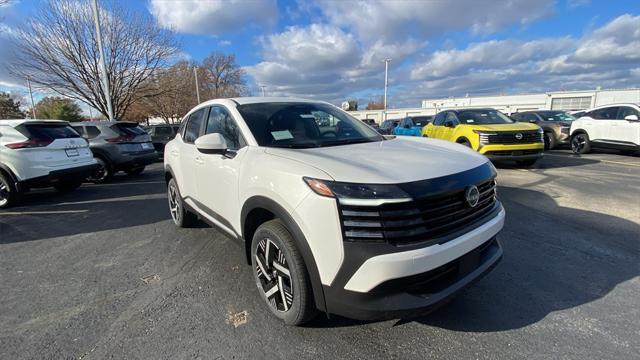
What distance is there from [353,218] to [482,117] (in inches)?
344

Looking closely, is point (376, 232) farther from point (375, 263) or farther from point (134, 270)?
point (134, 270)

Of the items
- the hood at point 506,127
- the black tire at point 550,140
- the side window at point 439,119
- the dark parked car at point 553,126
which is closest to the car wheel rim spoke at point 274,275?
the hood at point 506,127

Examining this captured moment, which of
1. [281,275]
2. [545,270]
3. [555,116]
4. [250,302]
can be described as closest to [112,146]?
[250,302]

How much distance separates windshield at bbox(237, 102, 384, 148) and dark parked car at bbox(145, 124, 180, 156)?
12.4 metres

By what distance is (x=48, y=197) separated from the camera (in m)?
7.30

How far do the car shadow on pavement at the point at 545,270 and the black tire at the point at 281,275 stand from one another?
2.71ft

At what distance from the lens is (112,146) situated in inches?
352

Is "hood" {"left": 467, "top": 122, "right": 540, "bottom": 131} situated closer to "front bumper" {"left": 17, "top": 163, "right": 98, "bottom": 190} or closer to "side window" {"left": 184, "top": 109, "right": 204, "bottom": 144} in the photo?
"side window" {"left": 184, "top": 109, "right": 204, "bottom": 144}

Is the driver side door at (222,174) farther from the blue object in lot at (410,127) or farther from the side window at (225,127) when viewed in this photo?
the blue object in lot at (410,127)

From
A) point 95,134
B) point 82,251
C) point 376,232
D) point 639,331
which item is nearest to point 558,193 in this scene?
point 639,331

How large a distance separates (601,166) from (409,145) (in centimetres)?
917

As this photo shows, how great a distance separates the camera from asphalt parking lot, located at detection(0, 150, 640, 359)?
2.20 m

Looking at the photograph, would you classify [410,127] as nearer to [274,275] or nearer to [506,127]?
[506,127]

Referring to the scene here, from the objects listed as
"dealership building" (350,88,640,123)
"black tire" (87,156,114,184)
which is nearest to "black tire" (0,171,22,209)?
"black tire" (87,156,114,184)
